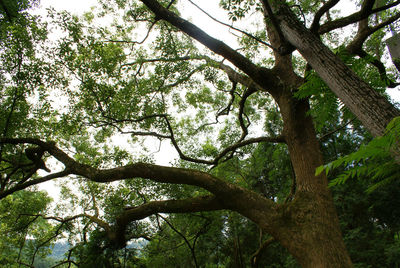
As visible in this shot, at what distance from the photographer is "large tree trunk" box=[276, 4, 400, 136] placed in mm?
1722

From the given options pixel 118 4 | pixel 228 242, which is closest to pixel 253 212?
pixel 228 242

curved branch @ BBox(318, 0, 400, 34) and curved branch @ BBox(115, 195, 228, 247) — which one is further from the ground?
curved branch @ BBox(318, 0, 400, 34)

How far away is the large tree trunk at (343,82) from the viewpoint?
1.72 metres

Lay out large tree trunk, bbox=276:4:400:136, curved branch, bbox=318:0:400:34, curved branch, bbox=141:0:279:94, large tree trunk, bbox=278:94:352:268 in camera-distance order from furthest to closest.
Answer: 1. curved branch, bbox=141:0:279:94
2. large tree trunk, bbox=278:94:352:268
3. curved branch, bbox=318:0:400:34
4. large tree trunk, bbox=276:4:400:136

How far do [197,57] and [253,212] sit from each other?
629 cm

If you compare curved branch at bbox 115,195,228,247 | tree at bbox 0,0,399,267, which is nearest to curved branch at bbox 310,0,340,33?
tree at bbox 0,0,399,267

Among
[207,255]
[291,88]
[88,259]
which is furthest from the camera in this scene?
[207,255]

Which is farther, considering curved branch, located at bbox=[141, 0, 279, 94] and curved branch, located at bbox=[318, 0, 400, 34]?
curved branch, located at bbox=[141, 0, 279, 94]

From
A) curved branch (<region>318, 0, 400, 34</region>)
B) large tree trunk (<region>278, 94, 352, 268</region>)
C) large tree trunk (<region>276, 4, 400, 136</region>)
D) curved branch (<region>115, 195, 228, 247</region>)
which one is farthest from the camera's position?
curved branch (<region>115, 195, 228, 247</region>)

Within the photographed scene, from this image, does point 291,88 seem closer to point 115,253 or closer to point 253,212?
point 253,212

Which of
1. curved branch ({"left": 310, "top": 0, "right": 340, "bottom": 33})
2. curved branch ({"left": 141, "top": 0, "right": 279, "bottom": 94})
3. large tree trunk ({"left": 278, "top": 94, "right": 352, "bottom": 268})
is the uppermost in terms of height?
curved branch ({"left": 141, "top": 0, "right": 279, "bottom": 94})

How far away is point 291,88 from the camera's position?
4.09 metres

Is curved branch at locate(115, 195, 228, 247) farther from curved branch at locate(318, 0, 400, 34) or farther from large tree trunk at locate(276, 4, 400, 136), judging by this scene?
curved branch at locate(318, 0, 400, 34)

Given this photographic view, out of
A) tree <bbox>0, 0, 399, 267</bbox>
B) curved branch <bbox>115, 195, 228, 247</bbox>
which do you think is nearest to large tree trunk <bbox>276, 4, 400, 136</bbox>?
tree <bbox>0, 0, 399, 267</bbox>
